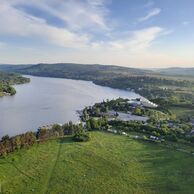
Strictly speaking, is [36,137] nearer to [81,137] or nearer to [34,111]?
[81,137]

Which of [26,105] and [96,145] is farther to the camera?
[26,105]

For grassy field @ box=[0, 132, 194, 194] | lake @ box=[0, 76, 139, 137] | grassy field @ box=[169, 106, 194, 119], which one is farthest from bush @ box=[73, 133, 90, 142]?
grassy field @ box=[169, 106, 194, 119]

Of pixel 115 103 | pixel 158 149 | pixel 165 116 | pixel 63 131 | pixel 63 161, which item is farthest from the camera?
pixel 115 103

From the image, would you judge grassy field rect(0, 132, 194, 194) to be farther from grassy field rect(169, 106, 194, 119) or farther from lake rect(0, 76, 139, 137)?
grassy field rect(169, 106, 194, 119)

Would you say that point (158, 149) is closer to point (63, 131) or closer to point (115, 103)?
point (63, 131)

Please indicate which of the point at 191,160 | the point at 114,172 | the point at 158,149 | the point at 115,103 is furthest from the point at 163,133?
the point at 115,103

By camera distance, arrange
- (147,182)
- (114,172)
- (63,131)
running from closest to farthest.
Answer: (147,182)
(114,172)
(63,131)

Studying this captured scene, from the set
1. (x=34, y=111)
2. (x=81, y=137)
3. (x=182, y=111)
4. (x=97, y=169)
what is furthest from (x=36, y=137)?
(x=182, y=111)

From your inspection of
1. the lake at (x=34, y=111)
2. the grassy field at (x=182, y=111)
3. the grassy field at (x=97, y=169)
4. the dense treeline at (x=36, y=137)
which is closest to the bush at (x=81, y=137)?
the dense treeline at (x=36, y=137)
